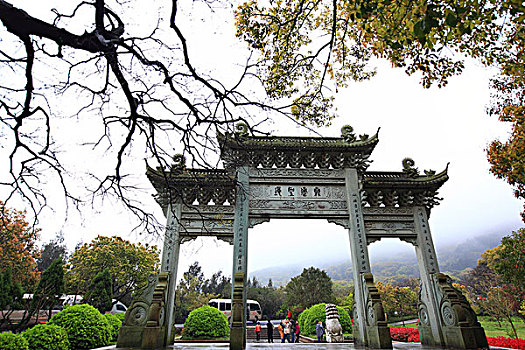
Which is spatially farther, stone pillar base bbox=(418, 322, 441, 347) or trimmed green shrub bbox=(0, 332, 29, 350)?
stone pillar base bbox=(418, 322, 441, 347)

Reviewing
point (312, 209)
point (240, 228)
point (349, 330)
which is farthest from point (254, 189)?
point (349, 330)

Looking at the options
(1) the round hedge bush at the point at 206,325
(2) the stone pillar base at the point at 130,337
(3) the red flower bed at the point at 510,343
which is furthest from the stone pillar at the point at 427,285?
(1) the round hedge bush at the point at 206,325

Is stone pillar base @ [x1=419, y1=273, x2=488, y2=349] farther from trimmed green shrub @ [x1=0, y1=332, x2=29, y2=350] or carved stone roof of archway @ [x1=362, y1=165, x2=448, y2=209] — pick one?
trimmed green shrub @ [x1=0, y1=332, x2=29, y2=350]

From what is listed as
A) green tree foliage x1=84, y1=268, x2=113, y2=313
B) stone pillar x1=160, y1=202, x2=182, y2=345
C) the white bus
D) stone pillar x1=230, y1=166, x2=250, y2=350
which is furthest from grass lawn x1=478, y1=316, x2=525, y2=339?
green tree foliage x1=84, y1=268, x2=113, y2=313

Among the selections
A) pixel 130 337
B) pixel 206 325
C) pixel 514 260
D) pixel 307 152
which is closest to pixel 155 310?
pixel 130 337

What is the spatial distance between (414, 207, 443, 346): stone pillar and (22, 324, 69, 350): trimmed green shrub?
28.5 feet

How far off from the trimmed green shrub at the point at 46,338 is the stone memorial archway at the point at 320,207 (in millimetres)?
1323

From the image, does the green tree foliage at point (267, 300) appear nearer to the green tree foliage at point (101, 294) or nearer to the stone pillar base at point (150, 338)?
the green tree foliage at point (101, 294)

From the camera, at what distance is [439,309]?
7.62 m

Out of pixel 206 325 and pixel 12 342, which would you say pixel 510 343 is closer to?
pixel 206 325

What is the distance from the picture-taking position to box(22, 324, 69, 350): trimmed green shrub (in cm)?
546

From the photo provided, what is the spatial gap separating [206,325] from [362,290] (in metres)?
7.87

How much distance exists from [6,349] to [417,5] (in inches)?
298

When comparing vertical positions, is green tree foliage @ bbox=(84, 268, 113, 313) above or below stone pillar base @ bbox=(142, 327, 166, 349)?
above
